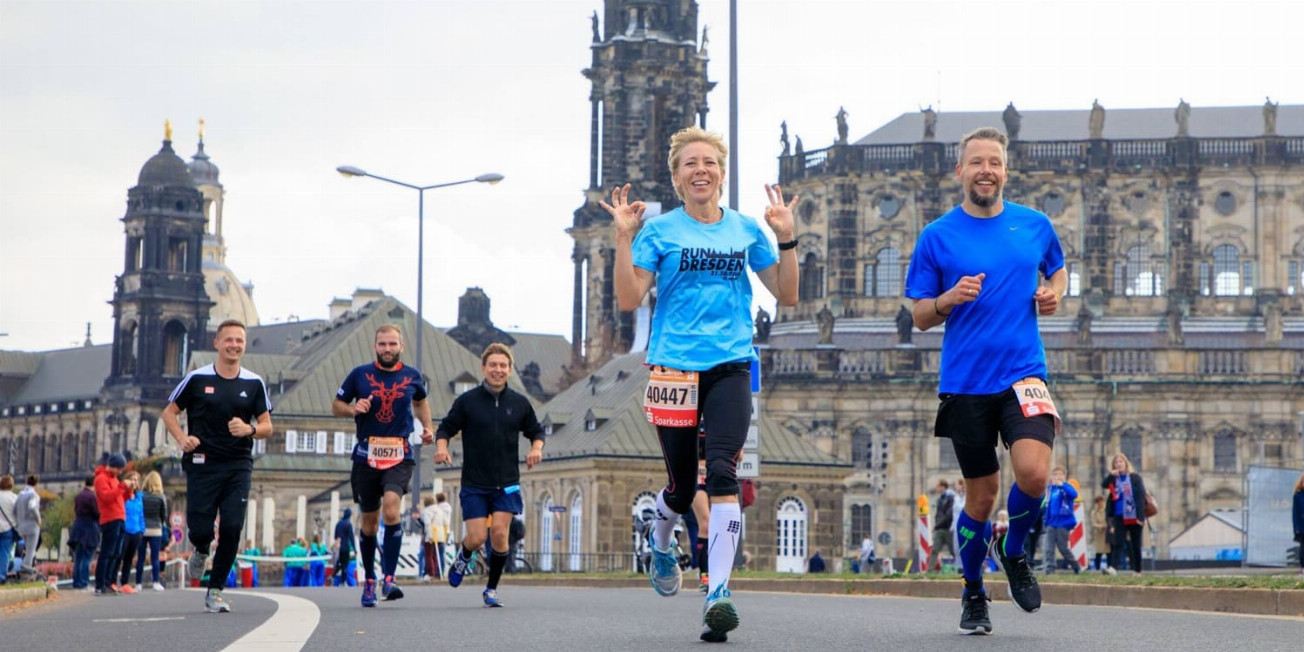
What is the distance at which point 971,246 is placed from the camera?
11414mm

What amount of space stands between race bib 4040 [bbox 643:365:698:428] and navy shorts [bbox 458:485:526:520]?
16.7 feet

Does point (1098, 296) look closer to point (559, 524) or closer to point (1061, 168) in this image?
point (1061, 168)

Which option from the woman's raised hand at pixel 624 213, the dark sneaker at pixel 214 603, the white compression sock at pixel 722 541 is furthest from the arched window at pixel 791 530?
the white compression sock at pixel 722 541

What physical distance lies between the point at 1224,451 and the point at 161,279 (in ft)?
265

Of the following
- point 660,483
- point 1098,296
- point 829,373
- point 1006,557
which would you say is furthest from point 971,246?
point 1098,296

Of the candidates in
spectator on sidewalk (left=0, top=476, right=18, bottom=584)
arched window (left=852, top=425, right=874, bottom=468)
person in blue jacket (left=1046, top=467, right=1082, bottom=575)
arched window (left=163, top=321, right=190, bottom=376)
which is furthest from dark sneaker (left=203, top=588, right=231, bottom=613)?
arched window (left=163, top=321, right=190, bottom=376)

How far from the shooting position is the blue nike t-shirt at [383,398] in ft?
53.7

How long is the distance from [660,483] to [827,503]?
18.1 ft

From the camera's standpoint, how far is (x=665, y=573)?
12.5 meters

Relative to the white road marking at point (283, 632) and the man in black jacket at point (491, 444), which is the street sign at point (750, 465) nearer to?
the man in black jacket at point (491, 444)

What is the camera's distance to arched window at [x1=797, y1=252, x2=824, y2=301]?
95.1 meters

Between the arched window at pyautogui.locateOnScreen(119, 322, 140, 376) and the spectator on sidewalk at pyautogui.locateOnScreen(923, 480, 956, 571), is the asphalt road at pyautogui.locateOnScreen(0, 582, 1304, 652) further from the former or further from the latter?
the arched window at pyautogui.locateOnScreen(119, 322, 140, 376)

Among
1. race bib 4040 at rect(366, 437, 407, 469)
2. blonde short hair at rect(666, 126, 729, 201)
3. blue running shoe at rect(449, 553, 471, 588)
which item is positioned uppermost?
blonde short hair at rect(666, 126, 729, 201)

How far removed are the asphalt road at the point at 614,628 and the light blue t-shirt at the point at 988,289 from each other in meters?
1.30
